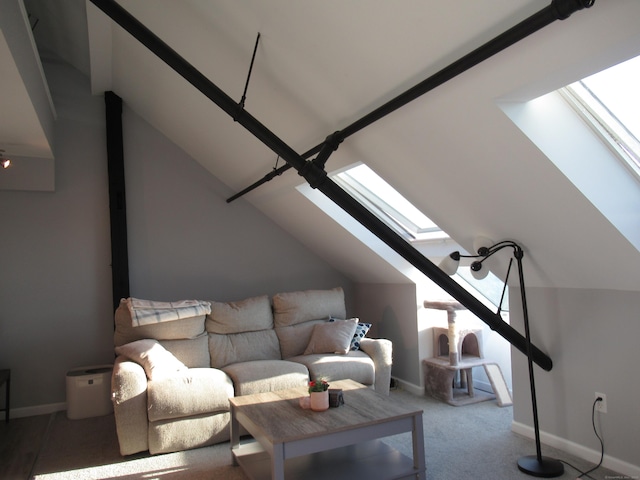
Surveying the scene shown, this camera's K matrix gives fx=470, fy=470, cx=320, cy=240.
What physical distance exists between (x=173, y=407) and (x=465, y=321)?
8.92 ft

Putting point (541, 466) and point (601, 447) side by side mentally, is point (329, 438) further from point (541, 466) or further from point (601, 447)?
point (601, 447)

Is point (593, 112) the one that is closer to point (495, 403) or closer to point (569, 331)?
point (569, 331)

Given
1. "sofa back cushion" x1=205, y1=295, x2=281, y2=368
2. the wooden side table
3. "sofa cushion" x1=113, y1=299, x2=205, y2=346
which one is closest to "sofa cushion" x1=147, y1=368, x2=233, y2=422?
"sofa cushion" x1=113, y1=299, x2=205, y2=346

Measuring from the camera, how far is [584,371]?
9.71 feet

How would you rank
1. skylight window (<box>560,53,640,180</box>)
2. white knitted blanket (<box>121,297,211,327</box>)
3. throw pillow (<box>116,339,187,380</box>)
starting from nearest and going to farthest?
1. skylight window (<box>560,53,640,180</box>)
2. throw pillow (<box>116,339,187,380</box>)
3. white knitted blanket (<box>121,297,211,327</box>)

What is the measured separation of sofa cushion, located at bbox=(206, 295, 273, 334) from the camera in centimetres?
433

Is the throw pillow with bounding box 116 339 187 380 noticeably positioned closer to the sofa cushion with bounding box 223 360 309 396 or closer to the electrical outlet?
the sofa cushion with bounding box 223 360 309 396

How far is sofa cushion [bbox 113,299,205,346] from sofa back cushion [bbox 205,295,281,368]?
0.29 m

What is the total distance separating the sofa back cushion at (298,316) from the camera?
14.8 ft

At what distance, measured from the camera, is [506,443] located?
3232mm

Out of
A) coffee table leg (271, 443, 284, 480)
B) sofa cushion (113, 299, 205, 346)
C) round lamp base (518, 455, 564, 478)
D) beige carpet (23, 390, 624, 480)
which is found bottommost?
beige carpet (23, 390, 624, 480)

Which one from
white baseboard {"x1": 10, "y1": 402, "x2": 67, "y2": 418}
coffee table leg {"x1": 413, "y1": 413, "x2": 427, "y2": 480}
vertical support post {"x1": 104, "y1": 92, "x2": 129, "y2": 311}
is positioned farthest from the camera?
vertical support post {"x1": 104, "y1": 92, "x2": 129, "y2": 311}

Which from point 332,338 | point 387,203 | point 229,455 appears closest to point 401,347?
point 332,338

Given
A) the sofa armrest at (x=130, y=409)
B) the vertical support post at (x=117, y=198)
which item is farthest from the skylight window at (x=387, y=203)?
the sofa armrest at (x=130, y=409)
